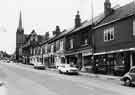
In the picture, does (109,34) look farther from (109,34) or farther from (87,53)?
(87,53)

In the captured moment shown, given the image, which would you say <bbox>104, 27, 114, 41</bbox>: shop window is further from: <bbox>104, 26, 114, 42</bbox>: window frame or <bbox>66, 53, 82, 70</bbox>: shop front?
<bbox>66, 53, 82, 70</bbox>: shop front

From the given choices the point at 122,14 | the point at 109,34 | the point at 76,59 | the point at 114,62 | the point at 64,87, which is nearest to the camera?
the point at 64,87

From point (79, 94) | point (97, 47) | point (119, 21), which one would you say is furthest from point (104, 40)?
point (79, 94)

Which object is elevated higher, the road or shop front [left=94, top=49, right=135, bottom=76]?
shop front [left=94, top=49, right=135, bottom=76]

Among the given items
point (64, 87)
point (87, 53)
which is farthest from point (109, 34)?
point (64, 87)

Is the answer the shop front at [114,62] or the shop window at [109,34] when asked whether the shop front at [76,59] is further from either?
the shop window at [109,34]

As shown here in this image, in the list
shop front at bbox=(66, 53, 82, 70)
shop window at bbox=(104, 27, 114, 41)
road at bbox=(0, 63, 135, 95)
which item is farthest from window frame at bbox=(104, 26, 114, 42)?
road at bbox=(0, 63, 135, 95)

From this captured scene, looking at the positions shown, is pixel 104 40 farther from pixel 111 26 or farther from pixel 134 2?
pixel 134 2

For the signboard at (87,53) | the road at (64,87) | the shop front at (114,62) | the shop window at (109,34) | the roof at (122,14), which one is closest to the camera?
the road at (64,87)

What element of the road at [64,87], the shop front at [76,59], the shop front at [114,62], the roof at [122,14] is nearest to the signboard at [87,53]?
the shop front at [114,62]

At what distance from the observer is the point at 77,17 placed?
3806cm

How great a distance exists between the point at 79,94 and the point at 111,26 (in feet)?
53.1

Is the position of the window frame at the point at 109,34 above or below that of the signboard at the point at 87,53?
above

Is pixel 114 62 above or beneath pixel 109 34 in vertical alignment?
beneath
